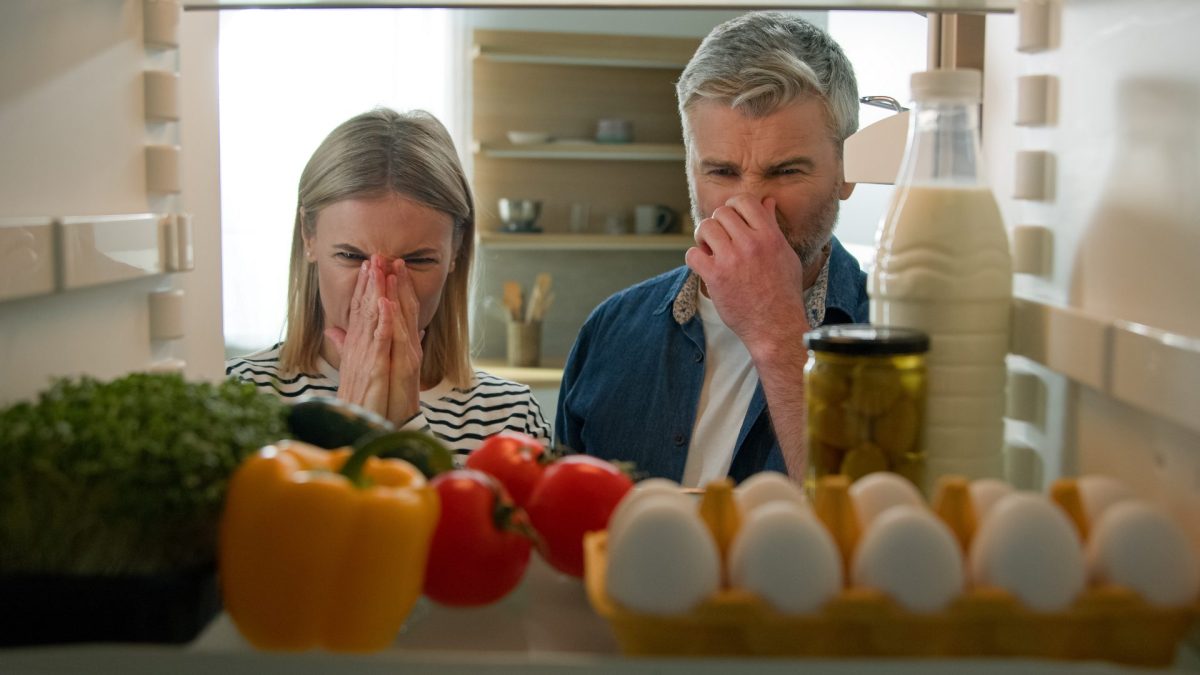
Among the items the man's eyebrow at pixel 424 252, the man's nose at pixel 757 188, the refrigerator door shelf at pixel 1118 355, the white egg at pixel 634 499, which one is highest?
the man's nose at pixel 757 188

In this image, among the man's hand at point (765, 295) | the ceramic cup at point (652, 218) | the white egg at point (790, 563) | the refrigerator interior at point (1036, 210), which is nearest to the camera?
the white egg at point (790, 563)

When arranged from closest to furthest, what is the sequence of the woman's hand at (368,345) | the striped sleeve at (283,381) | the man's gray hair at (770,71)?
the man's gray hair at (770,71)
the woman's hand at (368,345)
the striped sleeve at (283,381)

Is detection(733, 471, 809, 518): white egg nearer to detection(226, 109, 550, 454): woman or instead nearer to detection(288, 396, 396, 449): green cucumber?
detection(288, 396, 396, 449): green cucumber

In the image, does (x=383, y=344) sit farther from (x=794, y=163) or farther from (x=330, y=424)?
(x=330, y=424)

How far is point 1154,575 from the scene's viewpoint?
1.80 ft

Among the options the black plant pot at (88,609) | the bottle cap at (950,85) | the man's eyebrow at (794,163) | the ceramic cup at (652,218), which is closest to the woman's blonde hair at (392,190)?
the man's eyebrow at (794,163)

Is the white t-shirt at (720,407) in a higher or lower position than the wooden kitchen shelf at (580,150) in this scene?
lower

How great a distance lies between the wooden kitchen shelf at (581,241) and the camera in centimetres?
366

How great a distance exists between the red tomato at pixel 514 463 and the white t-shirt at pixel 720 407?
680 mm

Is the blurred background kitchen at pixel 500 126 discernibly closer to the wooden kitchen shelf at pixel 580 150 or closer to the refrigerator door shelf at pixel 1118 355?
the wooden kitchen shelf at pixel 580 150

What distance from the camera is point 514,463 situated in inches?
31.1

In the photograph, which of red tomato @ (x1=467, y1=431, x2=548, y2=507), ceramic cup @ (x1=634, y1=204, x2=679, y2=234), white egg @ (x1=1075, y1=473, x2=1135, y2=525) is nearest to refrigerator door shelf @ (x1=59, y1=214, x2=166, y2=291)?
red tomato @ (x1=467, y1=431, x2=548, y2=507)

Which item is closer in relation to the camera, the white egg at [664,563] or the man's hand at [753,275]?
the white egg at [664,563]

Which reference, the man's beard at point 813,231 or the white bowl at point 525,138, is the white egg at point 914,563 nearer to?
the man's beard at point 813,231
